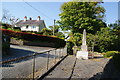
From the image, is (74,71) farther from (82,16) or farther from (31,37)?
(31,37)

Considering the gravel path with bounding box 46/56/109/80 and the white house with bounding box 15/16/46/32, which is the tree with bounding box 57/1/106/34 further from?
the white house with bounding box 15/16/46/32

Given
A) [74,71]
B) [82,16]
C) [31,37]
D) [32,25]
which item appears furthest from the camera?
[32,25]

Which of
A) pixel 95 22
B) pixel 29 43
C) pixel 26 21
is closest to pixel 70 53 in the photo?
pixel 95 22

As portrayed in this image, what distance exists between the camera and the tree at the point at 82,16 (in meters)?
17.9

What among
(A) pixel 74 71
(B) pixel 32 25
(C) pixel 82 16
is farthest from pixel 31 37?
(B) pixel 32 25

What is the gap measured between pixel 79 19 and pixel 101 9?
488 cm

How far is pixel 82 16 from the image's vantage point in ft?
59.6

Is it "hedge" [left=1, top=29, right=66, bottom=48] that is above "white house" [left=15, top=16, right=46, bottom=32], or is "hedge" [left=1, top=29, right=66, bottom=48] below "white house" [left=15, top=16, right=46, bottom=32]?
below

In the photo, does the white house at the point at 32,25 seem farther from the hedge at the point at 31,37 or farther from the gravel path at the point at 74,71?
the gravel path at the point at 74,71

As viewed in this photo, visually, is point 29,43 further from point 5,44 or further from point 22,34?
point 5,44

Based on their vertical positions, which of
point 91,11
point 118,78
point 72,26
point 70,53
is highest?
point 91,11

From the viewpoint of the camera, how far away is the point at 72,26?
64.0 feet

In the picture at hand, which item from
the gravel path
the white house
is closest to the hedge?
the gravel path

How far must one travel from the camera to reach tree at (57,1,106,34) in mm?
17875
